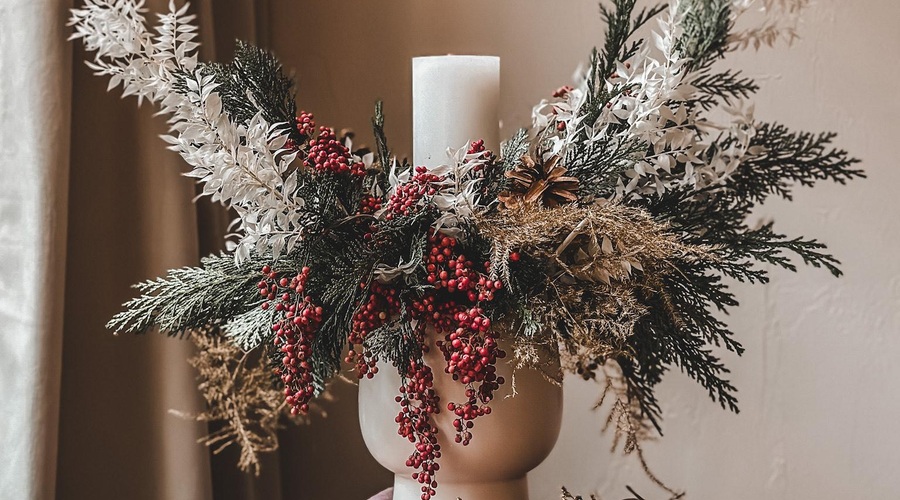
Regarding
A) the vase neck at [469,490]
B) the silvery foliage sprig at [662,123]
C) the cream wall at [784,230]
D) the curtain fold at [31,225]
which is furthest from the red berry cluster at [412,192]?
the cream wall at [784,230]

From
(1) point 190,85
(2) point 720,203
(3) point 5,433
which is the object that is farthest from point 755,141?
(3) point 5,433

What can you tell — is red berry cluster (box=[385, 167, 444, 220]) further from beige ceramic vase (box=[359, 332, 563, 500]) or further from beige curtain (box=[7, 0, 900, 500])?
beige curtain (box=[7, 0, 900, 500])

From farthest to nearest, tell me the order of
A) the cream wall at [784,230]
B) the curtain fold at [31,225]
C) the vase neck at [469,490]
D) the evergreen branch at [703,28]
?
the cream wall at [784,230] < the curtain fold at [31,225] < the vase neck at [469,490] < the evergreen branch at [703,28]

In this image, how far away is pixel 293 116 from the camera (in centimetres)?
71

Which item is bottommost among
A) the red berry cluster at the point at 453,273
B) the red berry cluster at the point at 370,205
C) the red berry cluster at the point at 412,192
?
the red berry cluster at the point at 453,273

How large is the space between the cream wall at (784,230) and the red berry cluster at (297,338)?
65cm

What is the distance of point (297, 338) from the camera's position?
655 millimetres

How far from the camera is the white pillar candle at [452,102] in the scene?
73cm

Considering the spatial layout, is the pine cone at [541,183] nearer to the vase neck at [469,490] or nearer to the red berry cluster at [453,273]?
the red berry cluster at [453,273]

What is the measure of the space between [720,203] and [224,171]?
43 centimetres

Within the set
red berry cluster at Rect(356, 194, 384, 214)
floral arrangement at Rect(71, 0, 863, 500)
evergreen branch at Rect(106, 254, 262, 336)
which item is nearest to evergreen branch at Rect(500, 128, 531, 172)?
floral arrangement at Rect(71, 0, 863, 500)

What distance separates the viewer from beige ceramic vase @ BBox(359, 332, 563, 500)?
69cm

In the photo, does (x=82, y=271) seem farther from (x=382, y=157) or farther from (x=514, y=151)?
(x=514, y=151)

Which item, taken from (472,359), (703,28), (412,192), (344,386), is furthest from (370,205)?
(344,386)
